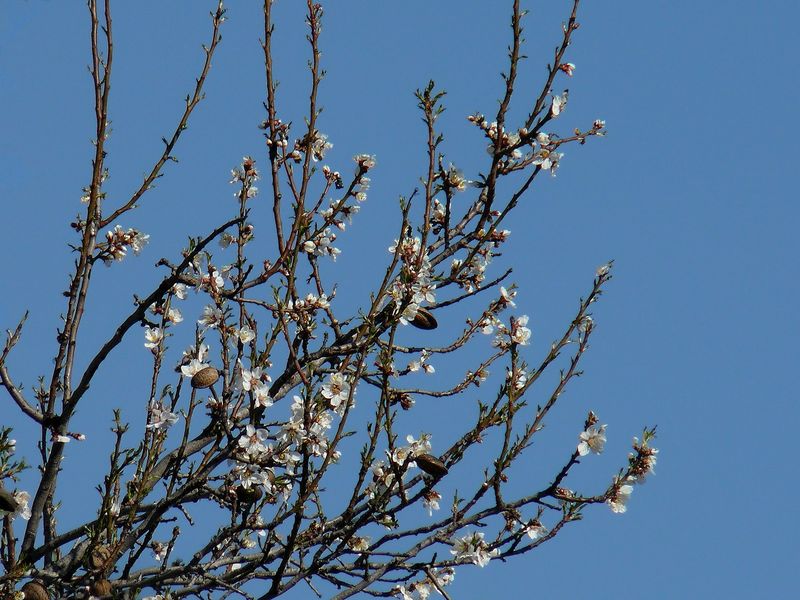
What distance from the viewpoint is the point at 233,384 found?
217 inches

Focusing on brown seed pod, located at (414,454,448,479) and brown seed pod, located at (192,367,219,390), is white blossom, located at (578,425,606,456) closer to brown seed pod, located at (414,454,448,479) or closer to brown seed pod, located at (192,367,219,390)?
brown seed pod, located at (414,454,448,479)

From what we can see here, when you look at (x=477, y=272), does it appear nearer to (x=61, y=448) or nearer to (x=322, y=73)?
(x=322, y=73)

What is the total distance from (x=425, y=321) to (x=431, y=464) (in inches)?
49.5

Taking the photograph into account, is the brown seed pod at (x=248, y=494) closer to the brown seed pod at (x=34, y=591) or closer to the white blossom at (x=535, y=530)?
the brown seed pod at (x=34, y=591)

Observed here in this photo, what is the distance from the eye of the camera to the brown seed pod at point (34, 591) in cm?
529

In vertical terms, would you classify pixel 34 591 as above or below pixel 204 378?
below

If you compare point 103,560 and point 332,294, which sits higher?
point 332,294

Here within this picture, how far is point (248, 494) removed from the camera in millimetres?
5406

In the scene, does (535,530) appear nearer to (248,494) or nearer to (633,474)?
(633,474)

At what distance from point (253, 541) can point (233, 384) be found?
1627 millimetres

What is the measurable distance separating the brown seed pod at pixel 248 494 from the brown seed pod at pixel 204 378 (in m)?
0.57

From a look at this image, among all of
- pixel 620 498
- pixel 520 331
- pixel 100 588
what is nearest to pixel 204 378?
pixel 100 588

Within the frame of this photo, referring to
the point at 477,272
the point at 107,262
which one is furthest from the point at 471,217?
the point at 107,262

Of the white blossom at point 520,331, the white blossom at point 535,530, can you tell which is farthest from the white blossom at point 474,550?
the white blossom at point 520,331
